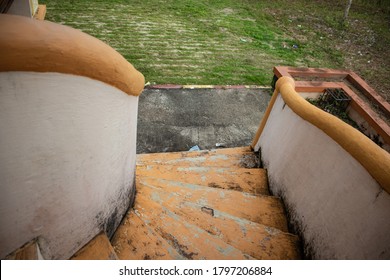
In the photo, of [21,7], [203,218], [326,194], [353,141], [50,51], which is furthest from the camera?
[21,7]

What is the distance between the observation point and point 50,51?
5.31 ft

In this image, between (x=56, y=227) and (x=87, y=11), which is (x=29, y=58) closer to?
(x=56, y=227)

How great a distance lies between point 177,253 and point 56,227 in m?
1.13

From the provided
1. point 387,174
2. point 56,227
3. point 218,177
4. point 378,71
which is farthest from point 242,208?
point 378,71

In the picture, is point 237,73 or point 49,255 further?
point 237,73

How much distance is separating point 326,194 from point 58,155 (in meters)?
2.41

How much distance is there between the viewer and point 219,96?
22.7 ft

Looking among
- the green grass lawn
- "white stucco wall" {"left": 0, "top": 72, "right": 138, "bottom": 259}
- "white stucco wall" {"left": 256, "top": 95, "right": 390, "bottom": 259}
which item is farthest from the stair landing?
the green grass lawn

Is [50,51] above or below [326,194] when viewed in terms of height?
above

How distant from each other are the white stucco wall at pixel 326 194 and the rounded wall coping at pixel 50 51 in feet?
7.03

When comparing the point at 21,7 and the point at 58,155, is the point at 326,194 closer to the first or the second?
the point at 58,155

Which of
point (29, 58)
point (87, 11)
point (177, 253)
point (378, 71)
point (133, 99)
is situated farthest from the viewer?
point (87, 11)

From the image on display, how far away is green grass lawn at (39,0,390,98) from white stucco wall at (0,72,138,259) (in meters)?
5.00

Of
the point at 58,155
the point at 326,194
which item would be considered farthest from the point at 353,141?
the point at 58,155
